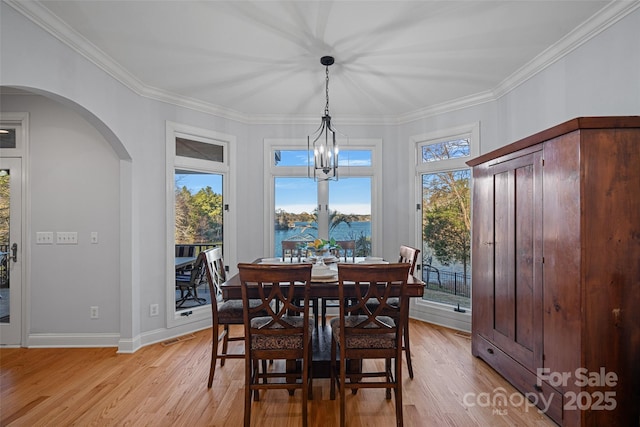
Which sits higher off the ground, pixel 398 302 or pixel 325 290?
pixel 325 290

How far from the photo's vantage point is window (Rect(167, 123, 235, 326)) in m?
3.56

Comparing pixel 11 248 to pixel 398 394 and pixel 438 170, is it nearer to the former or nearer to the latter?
pixel 398 394

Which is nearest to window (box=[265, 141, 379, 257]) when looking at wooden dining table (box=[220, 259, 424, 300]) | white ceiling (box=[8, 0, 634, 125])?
white ceiling (box=[8, 0, 634, 125])

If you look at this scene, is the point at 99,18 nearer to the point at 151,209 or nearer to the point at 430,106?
the point at 151,209

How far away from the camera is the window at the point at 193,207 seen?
356cm

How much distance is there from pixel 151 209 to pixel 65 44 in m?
1.61

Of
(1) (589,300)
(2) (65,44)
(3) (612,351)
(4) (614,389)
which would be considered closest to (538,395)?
(4) (614,389)

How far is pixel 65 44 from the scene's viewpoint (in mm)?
2377

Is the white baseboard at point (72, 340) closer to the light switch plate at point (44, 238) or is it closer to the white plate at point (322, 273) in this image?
the light switch plate at point (44, 238)

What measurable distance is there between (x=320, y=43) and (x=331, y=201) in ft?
7.19

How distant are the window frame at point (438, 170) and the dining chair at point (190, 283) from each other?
2.75 metres

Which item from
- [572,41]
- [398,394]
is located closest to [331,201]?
[398,394]

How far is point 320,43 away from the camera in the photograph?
8.29 ft

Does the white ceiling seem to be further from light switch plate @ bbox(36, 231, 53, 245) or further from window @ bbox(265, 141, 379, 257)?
light switch plate @ bbox(36, 231, 53, 245)
